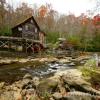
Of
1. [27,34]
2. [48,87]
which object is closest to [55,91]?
[48,87]

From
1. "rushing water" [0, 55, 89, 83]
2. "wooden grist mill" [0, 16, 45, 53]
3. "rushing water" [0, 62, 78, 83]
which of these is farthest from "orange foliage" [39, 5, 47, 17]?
"rushing water" [0, 62, 78, 83]

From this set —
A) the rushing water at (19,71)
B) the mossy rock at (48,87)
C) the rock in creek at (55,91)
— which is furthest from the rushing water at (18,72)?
the mossy rock at (48,87)

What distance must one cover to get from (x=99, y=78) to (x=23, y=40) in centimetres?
2229

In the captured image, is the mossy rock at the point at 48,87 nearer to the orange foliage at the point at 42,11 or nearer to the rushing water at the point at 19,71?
the rushing water at the point at 19,71

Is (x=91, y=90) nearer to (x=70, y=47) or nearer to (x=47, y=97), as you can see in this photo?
(x=47, y=97)

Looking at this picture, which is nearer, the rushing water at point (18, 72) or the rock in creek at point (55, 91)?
the rock in creek at point (55, 91)

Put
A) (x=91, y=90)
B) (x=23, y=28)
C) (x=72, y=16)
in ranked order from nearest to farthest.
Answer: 1. (x=91, y=90)
2. (x=23, y=28)
3. (x=72, y=16)

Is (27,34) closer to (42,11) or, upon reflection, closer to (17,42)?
(17,42)

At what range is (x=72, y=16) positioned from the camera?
7712cm

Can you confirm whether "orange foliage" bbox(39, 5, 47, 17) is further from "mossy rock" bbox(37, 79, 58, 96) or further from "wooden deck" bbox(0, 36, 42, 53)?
"mossy rock" bbox(37, 79, 58, 96)

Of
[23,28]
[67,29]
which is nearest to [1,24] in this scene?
[23,28]

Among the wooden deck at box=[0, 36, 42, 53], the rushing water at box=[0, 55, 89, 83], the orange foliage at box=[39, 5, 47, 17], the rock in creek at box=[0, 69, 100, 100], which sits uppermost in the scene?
the orange foliage at box=[39, 5, 47, 17]

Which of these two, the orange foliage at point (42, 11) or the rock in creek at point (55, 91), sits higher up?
the orange foliage at point (42, 11)

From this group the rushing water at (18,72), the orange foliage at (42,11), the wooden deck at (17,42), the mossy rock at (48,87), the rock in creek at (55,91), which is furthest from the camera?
the orange foliage at (42,11)
